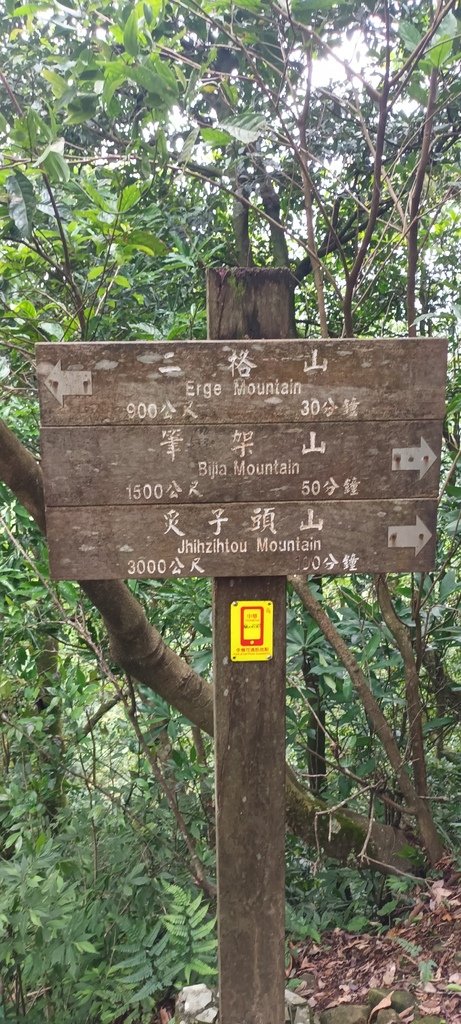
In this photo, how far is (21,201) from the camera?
1.52 meters

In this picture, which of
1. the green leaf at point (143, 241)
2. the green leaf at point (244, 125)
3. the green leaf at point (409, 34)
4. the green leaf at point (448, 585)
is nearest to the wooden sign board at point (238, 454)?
the green leaf at point (244, 125)

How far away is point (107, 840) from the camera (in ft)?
9.55

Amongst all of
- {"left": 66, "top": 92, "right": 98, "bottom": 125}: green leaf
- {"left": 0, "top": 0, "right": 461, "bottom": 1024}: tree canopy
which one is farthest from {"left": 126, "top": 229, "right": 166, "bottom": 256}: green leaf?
{"left": 66, "top": 92, "right": 98, "bottom": 125}: green leaf

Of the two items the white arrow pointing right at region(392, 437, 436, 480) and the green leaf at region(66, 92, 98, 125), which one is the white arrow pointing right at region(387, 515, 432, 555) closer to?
the white arrow pointing right at region(392, 437, 436, 480)

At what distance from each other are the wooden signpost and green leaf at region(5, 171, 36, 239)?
32 centimetres

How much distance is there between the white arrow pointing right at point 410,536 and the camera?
153cm

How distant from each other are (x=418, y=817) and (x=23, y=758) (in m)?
1.90

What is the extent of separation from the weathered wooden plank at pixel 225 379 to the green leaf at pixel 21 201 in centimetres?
32

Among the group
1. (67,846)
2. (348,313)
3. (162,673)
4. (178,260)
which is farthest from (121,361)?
(67,846)

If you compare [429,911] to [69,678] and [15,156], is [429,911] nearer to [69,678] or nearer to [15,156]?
[69,678]

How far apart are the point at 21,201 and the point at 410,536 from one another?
1209 mm

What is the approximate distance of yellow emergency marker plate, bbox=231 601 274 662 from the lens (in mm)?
1638

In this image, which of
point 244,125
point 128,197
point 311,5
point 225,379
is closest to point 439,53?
point 311,5

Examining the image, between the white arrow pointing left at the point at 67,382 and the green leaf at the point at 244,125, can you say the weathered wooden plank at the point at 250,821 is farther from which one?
the green leaf at the point at 244,125
